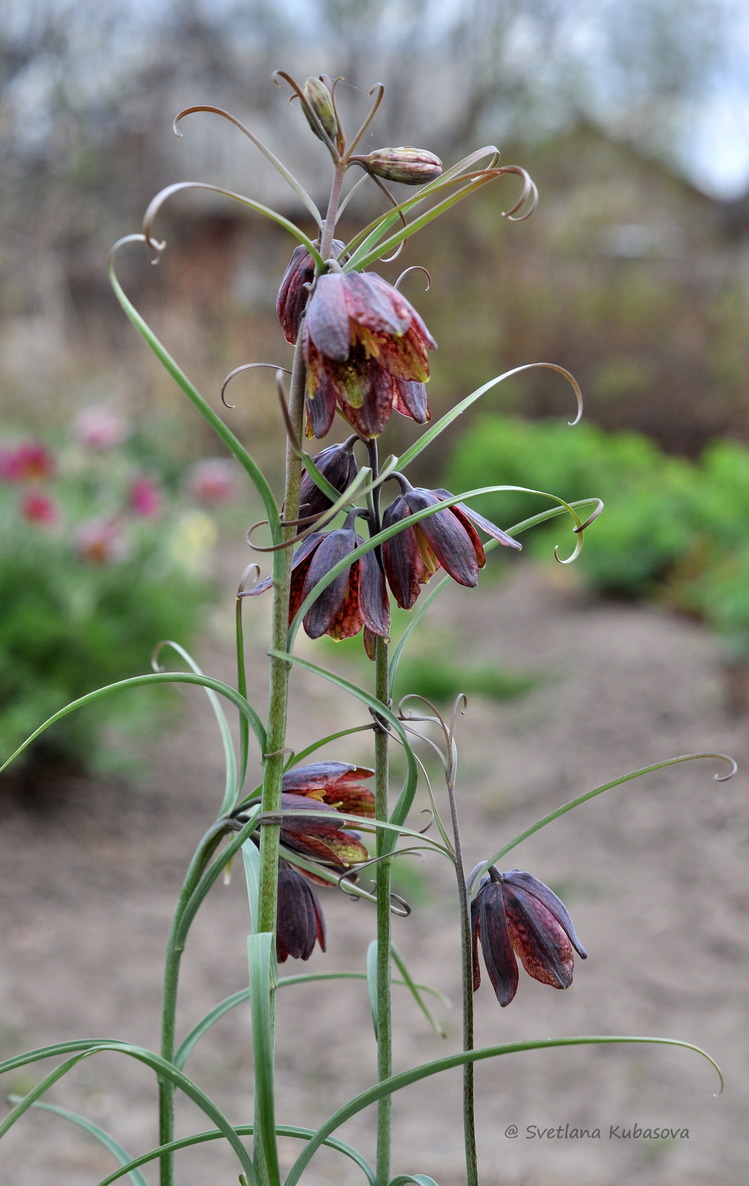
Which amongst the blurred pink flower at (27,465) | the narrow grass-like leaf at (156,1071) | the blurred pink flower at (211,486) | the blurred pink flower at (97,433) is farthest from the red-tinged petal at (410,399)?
the blurred pink flower at (211,486)

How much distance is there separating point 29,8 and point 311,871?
30.4 feet

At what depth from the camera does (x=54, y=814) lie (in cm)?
276

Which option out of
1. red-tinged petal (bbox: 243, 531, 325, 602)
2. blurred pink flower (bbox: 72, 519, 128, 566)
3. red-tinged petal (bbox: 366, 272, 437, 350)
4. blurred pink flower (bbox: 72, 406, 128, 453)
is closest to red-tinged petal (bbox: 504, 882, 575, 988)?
red-tinged petal (bbox: 243, 531, 325, 602)

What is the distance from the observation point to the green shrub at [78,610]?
2.64 metres

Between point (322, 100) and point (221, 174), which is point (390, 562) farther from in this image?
point (221, 174)

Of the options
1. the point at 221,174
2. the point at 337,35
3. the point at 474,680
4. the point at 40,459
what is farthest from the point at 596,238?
the point at 40,459

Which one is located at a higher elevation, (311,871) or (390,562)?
(390,562)

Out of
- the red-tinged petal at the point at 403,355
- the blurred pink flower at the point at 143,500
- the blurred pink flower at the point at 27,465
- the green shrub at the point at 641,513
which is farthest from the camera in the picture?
the green shrub at the point at 641,513

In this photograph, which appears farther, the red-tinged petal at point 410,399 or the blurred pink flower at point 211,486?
the blurred pink flower at point 211,486

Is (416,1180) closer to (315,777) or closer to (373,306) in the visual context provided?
(315,777)

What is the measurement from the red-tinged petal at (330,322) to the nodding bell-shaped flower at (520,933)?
336 millimetres

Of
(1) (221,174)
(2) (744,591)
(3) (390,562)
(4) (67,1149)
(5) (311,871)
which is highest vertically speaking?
(1) (221,174)

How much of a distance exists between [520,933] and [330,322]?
1.28ft

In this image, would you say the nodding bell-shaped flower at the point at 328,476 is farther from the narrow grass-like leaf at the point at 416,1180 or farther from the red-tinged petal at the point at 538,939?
the narrow grass-like leaf at the point at 416,1180
